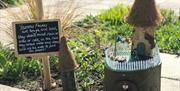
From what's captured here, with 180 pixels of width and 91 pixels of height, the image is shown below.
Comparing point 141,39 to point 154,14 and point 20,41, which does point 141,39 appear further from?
point 20,41

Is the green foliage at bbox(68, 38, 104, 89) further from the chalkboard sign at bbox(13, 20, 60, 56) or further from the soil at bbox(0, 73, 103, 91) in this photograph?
the chalkboard sign at bbox(13, 20, 60, 56)

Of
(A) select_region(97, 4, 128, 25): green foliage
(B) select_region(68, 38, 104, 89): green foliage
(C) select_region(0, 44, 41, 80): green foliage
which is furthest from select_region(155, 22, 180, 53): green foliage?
(C) select_region(0, 44, 41, 80): green foliage

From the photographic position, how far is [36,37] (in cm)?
468

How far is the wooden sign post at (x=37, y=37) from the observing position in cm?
461

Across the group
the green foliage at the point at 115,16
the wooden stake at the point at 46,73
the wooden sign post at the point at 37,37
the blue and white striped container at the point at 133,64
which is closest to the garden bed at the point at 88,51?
the green foliage at the point at 115,16

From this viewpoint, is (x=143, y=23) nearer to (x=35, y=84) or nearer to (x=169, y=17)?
(x=35, y=84)

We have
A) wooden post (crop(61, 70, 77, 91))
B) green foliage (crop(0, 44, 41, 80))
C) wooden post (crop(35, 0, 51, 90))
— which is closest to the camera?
wooden post (crop(61, 70, 77, 91))

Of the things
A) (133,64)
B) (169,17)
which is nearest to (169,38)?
(169,17)

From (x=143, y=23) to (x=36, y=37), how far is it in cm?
125

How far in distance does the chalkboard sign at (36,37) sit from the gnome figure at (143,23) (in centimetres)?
90

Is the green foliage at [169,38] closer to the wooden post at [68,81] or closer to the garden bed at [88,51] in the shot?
the garden bed at [88,51]

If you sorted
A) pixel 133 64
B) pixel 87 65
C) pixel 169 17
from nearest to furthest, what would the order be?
pixel 133 64 → pixel 87 65 → pixel 169 17

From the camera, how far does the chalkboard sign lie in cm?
461

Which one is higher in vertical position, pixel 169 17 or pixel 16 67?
pixel 169 17
